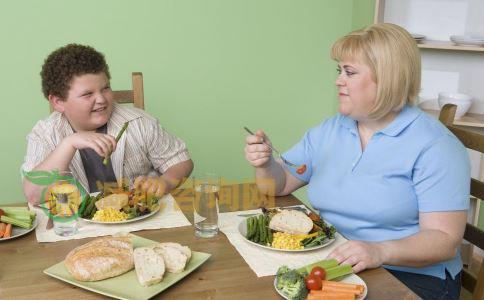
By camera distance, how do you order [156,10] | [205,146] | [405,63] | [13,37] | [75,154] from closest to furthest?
[405,63] → [75,154] → [13,37] → [156,10] → [205,146]

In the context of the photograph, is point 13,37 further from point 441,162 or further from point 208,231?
point 441,162

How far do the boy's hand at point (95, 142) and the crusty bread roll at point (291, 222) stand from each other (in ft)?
1.85

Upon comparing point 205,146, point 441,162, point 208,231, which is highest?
point 441,162

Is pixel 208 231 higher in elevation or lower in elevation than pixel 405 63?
lower

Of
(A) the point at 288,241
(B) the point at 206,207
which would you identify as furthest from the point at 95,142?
(A) the point at 288,241

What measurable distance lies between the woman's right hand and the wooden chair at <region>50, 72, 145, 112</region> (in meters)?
0.72

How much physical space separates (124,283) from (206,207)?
0.34 metres

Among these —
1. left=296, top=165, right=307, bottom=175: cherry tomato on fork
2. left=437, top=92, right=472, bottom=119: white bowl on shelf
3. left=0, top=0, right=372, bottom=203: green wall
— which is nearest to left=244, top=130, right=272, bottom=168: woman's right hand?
left=296, top=165, right=307, bottom=175: cherry tomato on fork

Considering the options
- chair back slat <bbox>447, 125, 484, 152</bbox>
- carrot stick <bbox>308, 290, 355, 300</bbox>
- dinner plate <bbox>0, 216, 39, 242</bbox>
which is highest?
chair back slat <bbox>447, 125, 484, 152</bbox>

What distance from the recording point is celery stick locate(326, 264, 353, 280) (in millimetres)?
1087

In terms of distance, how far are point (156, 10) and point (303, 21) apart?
2.79ft

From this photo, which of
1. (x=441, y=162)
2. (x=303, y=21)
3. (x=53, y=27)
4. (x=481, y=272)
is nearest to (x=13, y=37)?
(x=53, y=27)

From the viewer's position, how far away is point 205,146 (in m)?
2.94

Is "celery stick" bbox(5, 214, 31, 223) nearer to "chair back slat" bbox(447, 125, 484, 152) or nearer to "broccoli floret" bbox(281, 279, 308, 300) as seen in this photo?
"broccoli floret" bbox(281, 279, 308, 300)
